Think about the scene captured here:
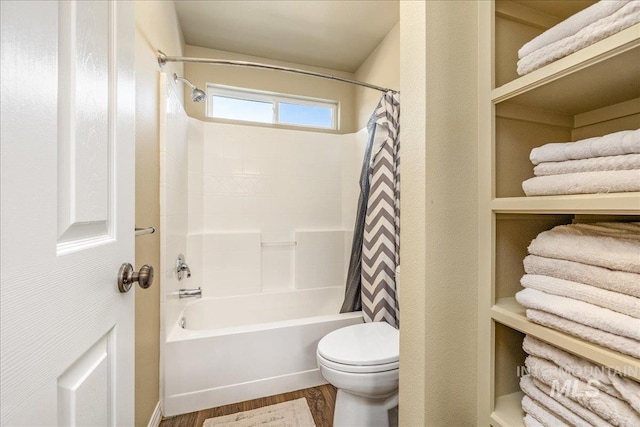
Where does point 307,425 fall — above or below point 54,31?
below

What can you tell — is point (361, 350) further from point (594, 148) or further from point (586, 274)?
point (594, 148)

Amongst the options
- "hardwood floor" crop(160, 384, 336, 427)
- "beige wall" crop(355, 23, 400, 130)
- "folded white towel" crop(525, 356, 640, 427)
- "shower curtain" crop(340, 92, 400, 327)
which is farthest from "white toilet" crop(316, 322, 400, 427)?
"beige wall" crop(355, 23, 400, 130)

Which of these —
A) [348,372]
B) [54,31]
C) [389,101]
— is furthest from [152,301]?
[389,101]

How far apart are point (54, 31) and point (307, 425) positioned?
173cm

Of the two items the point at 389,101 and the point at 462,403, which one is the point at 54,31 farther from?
the point at 389,101

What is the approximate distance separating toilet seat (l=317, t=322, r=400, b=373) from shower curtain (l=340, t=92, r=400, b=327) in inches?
10.2

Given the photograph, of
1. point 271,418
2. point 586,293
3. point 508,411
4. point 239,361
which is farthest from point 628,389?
point 239,361

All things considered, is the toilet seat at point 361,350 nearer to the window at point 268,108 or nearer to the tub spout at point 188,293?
the tub spout at point 188,293

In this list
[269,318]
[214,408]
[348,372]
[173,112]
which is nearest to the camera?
[348,372]

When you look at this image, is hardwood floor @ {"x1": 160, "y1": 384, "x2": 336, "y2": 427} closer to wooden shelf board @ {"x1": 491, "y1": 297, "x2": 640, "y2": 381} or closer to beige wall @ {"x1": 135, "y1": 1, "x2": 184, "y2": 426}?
beige wall @ {"x1": 135, "y1": 1, "x2": 184, "y2": 426}

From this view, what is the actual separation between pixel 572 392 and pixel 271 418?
54.6 inches

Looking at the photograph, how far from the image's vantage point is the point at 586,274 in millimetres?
571

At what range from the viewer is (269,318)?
7.75 feet

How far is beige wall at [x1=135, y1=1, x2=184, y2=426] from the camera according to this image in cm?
118
